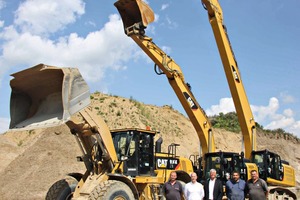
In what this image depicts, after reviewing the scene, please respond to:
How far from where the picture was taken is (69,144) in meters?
30.6

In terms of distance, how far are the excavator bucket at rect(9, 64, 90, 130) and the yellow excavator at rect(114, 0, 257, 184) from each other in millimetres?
4888

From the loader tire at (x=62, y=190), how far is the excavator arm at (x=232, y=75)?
7.20 meters

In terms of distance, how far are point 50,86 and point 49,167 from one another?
58.3 ft

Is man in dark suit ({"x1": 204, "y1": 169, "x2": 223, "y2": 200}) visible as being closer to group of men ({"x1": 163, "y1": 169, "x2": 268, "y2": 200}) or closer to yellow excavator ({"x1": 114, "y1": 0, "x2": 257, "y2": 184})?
group of men ({"x1": 163, "y1": 169, "x2": 268, "y2": 200})

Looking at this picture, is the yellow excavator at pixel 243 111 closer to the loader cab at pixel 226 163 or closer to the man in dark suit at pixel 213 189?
the loader cab at pixel 226 163

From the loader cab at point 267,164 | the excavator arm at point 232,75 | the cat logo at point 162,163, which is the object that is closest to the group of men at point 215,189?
the cat logo at point 162,163

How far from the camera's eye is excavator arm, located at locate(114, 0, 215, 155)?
13.9 metres

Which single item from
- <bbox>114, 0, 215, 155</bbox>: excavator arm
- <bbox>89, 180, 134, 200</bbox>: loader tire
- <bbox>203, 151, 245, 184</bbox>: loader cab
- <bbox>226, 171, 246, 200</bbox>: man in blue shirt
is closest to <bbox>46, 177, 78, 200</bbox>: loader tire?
<bbox>89, 180, 134, 200</bbox>: loader tire

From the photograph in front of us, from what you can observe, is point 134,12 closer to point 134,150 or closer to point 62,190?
point 134,150

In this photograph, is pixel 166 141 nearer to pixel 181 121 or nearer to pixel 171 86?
pixel 181 121

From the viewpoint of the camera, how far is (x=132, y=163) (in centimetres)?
1185

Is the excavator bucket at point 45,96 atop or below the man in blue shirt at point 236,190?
atop

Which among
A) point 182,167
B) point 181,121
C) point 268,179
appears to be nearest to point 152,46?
point 182,167

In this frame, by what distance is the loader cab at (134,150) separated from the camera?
Result: 11.8 metres
